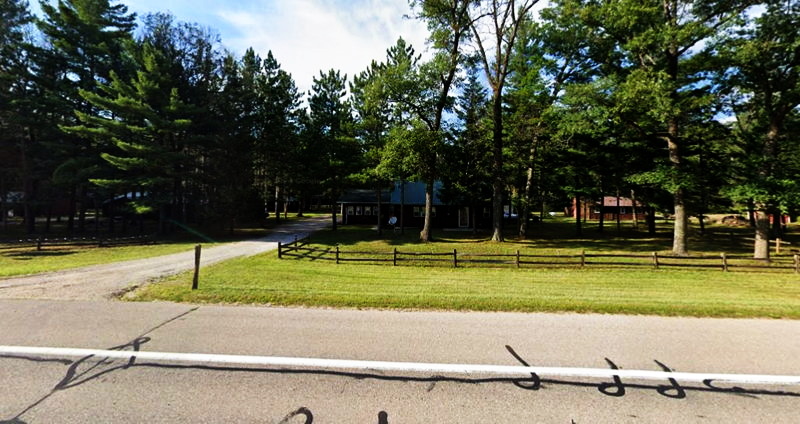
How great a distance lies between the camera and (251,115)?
108 feet

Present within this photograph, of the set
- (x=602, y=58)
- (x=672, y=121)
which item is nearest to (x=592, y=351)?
(x=672, y=121)

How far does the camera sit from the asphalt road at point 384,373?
371 cm

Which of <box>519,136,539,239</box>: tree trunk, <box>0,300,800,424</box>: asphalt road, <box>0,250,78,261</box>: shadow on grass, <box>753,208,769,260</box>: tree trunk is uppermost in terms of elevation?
<box>519,136,539,239</box>: tree trunk

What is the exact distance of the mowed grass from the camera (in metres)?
15.7

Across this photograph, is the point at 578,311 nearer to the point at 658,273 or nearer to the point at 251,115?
the point at 658,273

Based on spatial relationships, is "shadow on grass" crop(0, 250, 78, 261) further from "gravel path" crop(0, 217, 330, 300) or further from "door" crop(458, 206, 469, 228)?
"door" crop(458, 206, 469, 228)

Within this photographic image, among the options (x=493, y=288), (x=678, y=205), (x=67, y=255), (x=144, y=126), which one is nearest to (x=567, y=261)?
(x=493, y=288)

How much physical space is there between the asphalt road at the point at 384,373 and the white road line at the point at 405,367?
0.14m

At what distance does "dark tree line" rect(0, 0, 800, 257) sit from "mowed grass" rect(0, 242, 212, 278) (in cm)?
603

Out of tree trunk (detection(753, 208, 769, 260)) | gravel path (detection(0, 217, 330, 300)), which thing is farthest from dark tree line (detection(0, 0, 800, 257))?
gravel path (detection(0, 217, 330, 300))

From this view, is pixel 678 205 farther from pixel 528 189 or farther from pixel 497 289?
pixel 497 289

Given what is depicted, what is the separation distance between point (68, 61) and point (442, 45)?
100.0ft

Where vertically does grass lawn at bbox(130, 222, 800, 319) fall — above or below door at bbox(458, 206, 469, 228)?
below

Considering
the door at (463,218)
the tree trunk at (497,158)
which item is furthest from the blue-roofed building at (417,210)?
the tree trunk at (497,158)
